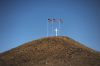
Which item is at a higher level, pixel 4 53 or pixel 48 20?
pixel 48 20

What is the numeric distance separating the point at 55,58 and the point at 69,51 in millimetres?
4271

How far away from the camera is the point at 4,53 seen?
67562 millimetres

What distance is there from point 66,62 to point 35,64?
5.82 m

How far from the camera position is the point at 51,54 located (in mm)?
61688

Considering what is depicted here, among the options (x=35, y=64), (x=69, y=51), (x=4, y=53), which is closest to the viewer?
(x=35, y=64)

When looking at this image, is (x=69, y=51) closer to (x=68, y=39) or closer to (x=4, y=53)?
(x=68, y=39)

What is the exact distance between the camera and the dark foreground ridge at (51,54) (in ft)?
193

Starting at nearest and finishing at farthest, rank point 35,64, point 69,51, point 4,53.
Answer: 1. point 35,64
2. point 69,51
3. point 4,53

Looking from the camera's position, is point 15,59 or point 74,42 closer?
point 15,59

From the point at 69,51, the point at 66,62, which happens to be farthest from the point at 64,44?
the point at 66,62

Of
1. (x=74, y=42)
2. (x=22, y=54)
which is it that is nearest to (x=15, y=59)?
(x=22, y=54)

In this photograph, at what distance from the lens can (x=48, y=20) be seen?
213ft

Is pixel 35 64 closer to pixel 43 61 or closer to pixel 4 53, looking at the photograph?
pixel 43 61

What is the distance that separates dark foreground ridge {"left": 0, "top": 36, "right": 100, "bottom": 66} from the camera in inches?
2316
